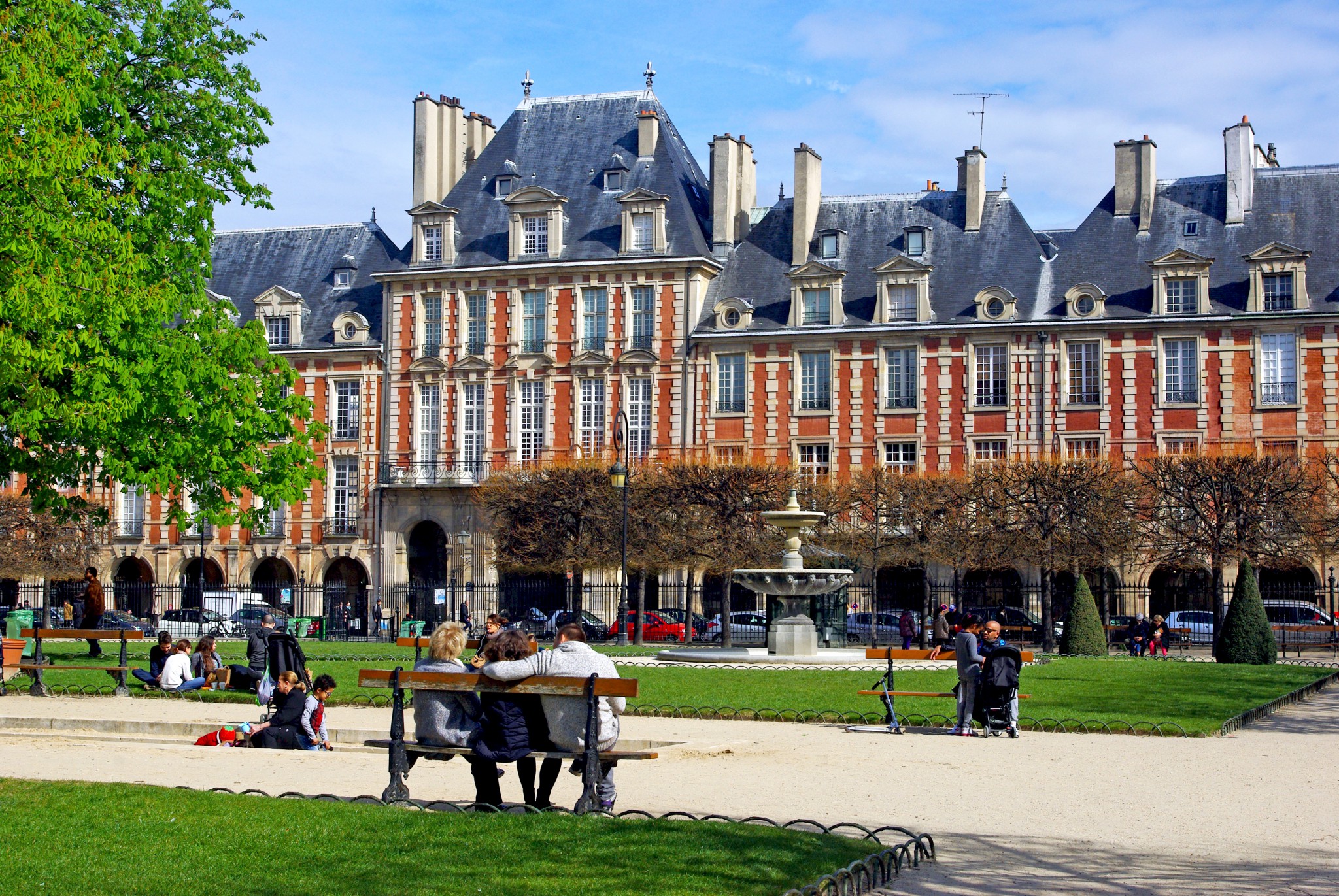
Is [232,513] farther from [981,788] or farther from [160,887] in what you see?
[160,887]

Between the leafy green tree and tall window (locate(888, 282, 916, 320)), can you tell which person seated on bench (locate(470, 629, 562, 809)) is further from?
tall window (locate(888, 282, 916, 320))

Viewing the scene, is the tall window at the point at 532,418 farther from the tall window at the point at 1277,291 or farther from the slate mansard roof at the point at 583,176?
the tall window at the point at 1277,291

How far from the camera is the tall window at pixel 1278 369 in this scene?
3978cm

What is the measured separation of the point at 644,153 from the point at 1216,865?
40205 mm

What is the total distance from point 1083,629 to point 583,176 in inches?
943

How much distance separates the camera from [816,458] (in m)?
43.2

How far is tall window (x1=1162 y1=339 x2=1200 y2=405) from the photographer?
133 ft

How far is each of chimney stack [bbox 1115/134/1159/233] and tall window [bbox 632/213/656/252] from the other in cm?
1216

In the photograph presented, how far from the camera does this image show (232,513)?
2147cm

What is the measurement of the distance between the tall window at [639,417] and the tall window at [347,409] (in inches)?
335

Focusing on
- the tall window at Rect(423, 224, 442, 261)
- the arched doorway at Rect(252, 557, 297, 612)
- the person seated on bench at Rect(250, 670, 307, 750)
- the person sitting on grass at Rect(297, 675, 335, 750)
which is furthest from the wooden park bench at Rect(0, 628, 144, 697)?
the tall window at Rect(423, 224, 442, 261)

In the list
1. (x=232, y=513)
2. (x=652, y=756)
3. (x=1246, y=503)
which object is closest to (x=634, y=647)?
(x=232, y=513)

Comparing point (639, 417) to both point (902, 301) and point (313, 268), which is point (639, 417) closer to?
point (902, 301)

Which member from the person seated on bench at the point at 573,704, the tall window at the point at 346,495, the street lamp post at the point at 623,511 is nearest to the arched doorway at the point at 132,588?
the tall window at the point at 346,495
